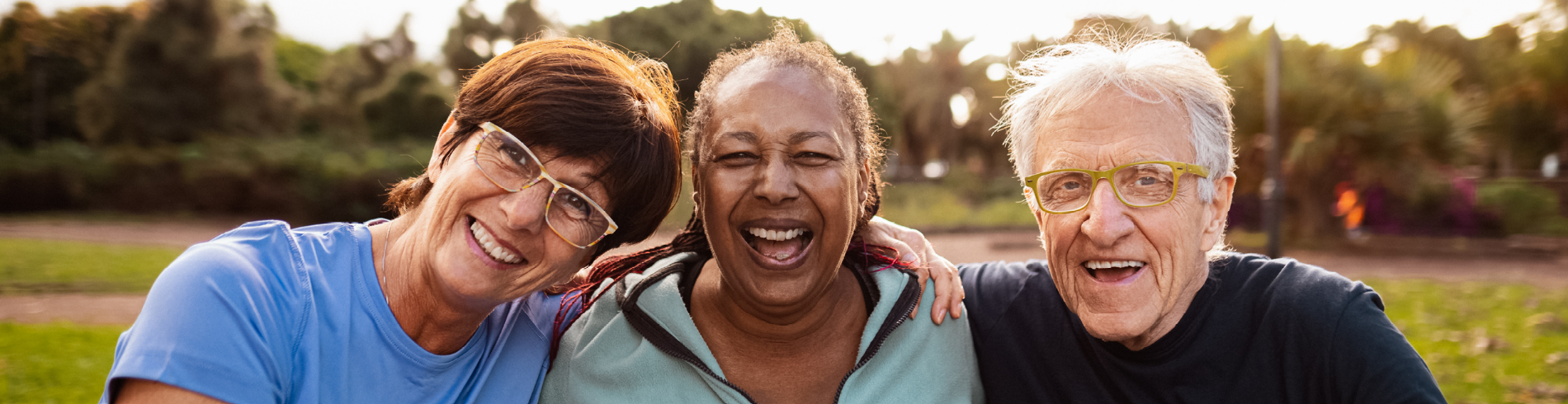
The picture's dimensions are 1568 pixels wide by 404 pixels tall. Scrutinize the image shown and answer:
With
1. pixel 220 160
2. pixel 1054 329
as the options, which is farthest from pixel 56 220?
pixel 1054 329

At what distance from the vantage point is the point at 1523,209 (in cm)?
1828

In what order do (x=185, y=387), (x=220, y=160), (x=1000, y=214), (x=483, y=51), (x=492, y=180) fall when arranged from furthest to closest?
1. (x=483, y=51)
2. (x=1000, y=214)
3. (x=220, y=160)
4. (x=492, y=180)
5. (x=185, y=387)

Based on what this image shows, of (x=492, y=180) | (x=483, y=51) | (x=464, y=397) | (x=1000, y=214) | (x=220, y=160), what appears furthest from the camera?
(x=483, y=51)

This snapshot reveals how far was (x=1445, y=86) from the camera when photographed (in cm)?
1608

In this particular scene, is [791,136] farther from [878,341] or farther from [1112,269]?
[1112,269]

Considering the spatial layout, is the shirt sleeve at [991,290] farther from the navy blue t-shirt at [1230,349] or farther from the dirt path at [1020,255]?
the dirt path at [1020,255]

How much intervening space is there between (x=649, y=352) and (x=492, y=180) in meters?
0.75

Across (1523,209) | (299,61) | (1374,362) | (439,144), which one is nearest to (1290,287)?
(1374,362)

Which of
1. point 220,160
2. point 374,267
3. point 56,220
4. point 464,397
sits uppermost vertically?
point 374,267

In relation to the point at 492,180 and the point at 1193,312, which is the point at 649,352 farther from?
the point at 1193,312

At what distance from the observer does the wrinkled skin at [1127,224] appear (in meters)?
2.49

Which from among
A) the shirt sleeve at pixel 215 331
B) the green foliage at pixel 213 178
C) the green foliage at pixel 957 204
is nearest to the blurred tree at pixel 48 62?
the green foliage at pixel 213 178

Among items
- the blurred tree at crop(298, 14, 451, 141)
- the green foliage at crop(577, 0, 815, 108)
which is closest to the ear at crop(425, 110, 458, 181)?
the green foliage at crop(577, 0, 815, 108)

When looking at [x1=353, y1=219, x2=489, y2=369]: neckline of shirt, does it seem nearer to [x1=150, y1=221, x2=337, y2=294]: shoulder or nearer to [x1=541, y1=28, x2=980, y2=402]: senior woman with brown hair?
[x1=150, y1=221, x2=337, y2=294]: shoulder
